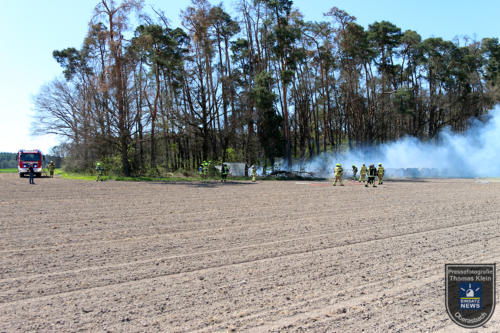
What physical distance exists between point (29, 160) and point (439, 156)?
183ft

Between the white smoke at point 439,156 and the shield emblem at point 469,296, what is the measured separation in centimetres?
3891

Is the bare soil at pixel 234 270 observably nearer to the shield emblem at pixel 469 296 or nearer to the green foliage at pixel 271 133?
the shield emblem at pixel 469 296

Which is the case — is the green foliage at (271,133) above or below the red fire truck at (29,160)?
above

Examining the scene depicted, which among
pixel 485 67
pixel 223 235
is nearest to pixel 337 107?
pixel 485 67

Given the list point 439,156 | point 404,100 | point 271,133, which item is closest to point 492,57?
point 439,156

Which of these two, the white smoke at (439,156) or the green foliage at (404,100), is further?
the white smoke at (439,156)

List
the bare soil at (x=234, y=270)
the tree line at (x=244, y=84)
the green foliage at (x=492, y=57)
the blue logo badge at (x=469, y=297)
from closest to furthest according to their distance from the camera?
the bare soil at (x=234, y=270) < the blue logo badge at (x=469, y=297) < the tree line at (x=244, y=84) < the green foliage at (x=492, y=57)

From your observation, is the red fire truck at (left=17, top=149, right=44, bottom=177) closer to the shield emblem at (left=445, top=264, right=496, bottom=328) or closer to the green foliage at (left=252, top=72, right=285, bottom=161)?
the green foliage at (left=252, top=72, right=285, bottom=161)

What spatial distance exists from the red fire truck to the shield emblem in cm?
4493

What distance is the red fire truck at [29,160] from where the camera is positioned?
1597 inches

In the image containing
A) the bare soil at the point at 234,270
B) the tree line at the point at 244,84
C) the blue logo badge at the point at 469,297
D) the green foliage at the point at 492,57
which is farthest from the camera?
the green foliage at the point at 492,57

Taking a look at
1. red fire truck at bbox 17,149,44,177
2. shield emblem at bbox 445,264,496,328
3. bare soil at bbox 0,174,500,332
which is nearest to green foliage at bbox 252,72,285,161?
red fire truck at bbox 17,149,44,177

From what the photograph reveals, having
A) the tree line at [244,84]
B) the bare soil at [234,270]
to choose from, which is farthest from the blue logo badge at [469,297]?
the tree line at [244,84]

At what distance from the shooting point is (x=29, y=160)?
41094mm
